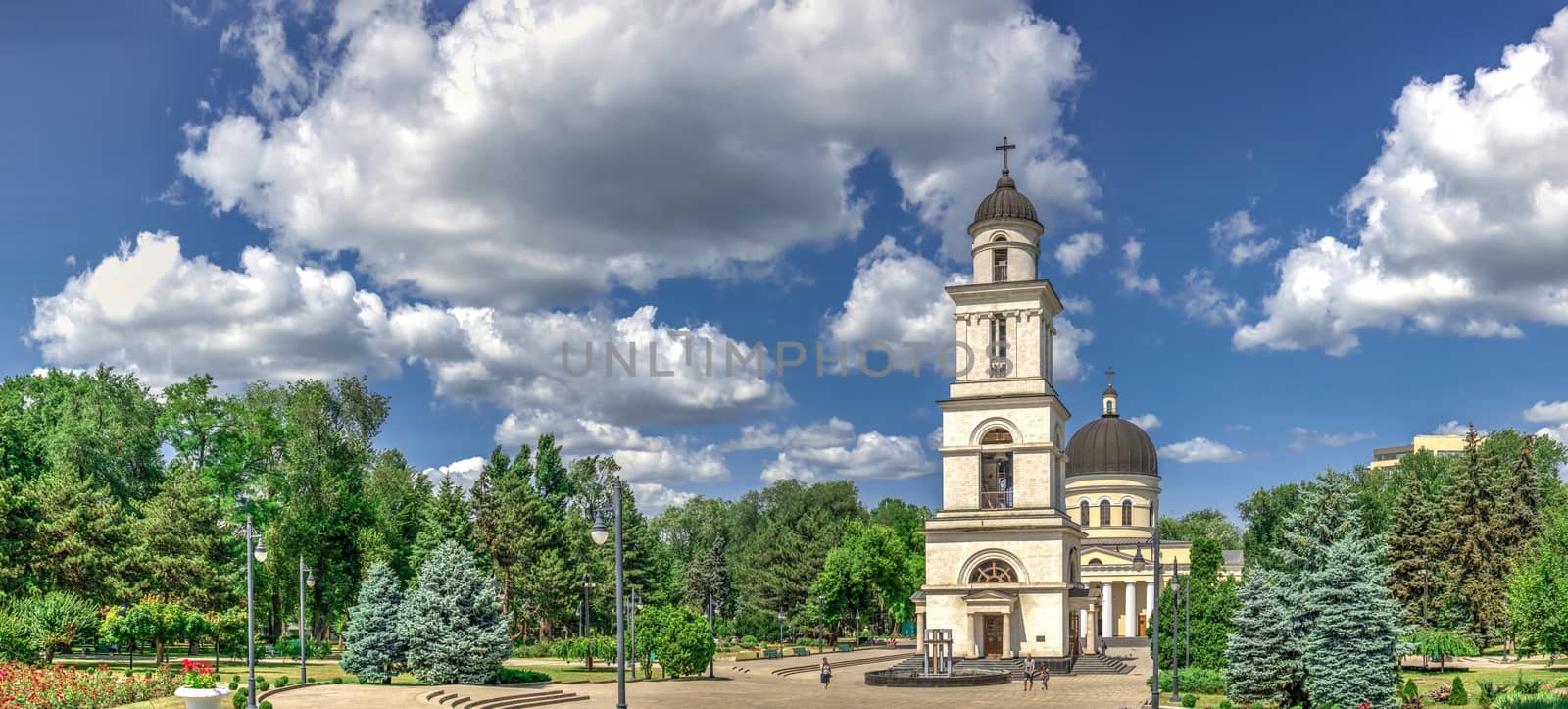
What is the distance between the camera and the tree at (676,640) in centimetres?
5094

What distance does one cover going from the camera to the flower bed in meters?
32.1

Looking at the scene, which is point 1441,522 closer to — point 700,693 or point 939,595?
point 939,595

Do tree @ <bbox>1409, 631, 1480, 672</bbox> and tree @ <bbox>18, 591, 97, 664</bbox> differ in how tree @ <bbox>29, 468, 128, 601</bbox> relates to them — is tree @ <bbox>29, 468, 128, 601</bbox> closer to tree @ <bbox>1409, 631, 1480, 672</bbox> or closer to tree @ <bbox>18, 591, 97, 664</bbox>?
tree @ <bbox>18, 591, 97, 664</bbox>

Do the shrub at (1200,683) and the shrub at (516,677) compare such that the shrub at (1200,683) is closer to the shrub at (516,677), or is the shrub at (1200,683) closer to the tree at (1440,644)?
the tree at (1440,644)

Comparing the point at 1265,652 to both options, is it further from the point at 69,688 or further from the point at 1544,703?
the point at 69,688

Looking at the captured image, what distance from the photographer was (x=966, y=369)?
191 feet

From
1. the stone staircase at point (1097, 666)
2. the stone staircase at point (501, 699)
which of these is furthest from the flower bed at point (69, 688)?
the stone staircase at point (1097, 666)

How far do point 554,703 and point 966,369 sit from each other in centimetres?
2687

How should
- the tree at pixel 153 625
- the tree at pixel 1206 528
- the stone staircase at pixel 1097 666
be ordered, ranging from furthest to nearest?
the tree at pixel 1206 528
the stone staircase at pixel 1097 666
the tree at pixel 153 625

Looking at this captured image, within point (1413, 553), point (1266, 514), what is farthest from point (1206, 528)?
point (1413, 553)

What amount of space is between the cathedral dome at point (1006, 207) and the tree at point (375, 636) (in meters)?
32.7

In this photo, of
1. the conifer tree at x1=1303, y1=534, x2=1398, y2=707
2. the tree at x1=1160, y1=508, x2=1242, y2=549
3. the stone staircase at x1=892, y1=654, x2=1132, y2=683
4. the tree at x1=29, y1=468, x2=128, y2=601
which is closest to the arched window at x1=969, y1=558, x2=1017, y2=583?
the stone staircase at x1=892, y1=654, x2=1132, y2=683

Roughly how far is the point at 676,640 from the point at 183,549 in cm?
2214

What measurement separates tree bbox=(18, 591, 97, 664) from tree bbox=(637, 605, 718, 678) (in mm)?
21460
